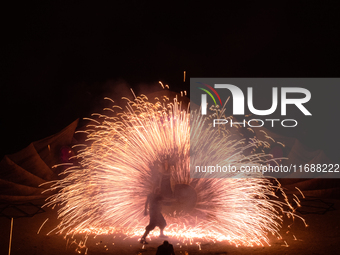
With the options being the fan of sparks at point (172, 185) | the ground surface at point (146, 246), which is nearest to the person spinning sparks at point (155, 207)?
the fan of sparks at point (172, 185)

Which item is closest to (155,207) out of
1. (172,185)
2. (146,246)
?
(172,185)

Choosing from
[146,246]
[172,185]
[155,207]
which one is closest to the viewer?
[146,246]

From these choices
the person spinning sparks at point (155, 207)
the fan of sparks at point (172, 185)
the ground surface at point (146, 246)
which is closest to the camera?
the ground surface at point (146, 246)

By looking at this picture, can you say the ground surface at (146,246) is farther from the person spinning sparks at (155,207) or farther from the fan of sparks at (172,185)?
the fan of sparks at (172,185)

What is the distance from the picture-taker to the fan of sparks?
10016mm

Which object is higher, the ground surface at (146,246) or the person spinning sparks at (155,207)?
the person spinning sparks at (155,207)

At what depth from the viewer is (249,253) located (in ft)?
28.2

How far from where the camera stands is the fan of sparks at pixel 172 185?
10016 millimetres

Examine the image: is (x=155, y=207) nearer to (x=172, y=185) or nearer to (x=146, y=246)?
(x=172, y=185)

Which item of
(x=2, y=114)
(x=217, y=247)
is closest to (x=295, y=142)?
(x=217, y=247)

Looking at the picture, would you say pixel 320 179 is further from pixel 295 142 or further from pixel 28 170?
pixel 28 170

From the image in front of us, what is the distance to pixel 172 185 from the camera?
10008 millimetres

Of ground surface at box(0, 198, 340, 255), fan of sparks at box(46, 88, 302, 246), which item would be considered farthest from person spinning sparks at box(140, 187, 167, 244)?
ground surface at box(0, 198, 340, 255)

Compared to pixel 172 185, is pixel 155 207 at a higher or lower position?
lower
